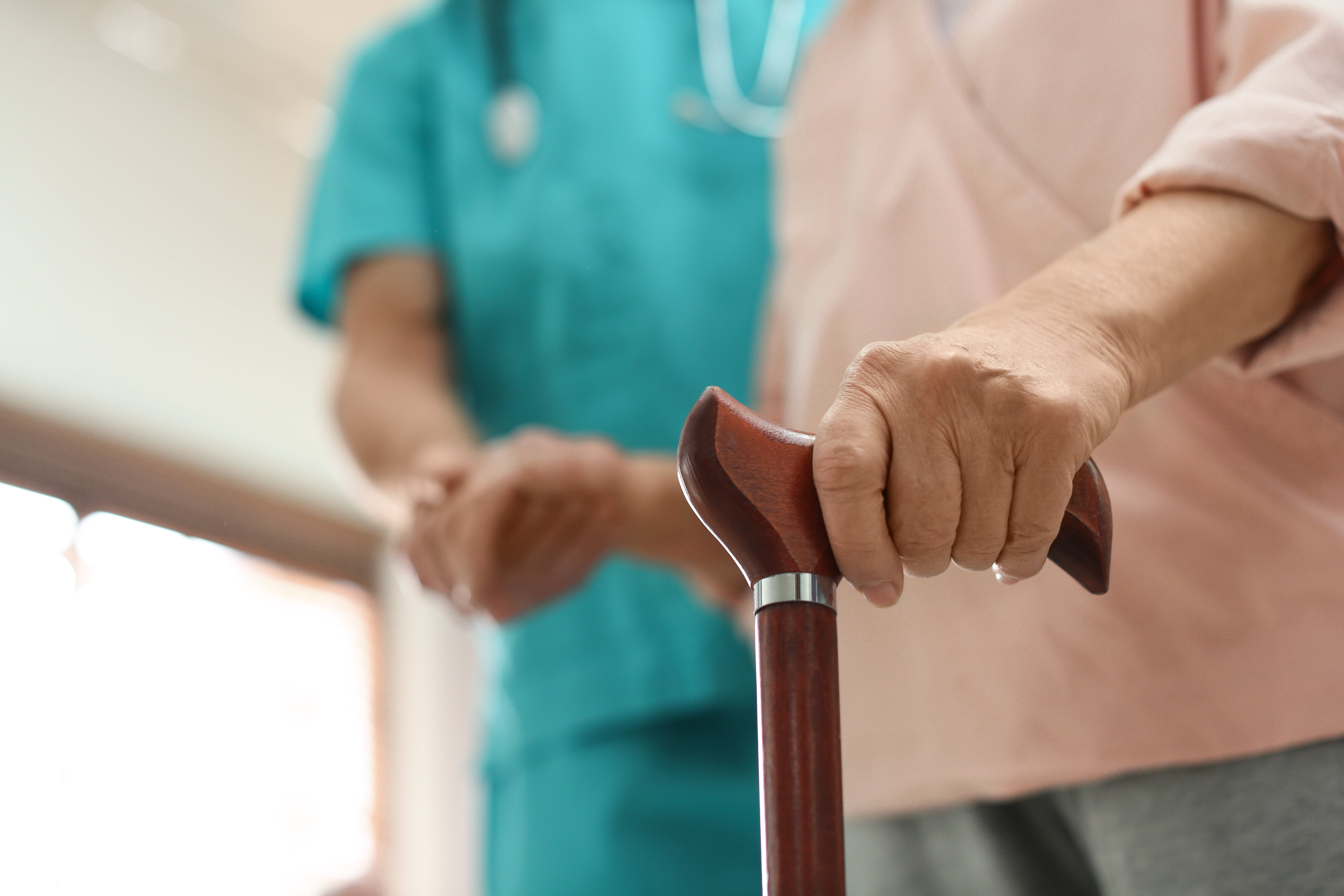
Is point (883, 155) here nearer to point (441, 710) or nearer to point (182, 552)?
point (182, 552)

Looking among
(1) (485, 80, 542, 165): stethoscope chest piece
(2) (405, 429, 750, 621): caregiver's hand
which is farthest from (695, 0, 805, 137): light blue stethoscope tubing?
(2) (405, 429, 750, 621): caregiver's hand

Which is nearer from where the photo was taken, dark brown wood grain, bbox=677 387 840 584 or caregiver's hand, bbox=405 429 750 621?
dark brown wood grain, bbox=677 387 840 584

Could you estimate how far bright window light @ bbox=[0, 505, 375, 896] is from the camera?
1.80 feet

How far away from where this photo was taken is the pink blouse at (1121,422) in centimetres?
31

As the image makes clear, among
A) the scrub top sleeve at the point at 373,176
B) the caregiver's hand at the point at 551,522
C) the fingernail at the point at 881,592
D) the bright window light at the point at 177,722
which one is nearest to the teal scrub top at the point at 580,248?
the scrub top sleeve at the point at 373,176

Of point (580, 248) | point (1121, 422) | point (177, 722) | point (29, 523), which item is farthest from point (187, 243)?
point (1121, 422)

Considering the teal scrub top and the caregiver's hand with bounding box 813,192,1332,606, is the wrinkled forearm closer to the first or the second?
the caregiver's hand with bounding box 813,192,1332,606

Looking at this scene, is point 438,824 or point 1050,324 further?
point 438,824

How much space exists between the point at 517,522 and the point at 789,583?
0.99ft

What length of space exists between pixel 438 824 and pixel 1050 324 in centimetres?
177

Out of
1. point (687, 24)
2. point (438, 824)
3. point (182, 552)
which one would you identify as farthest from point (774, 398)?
point (438, 824)

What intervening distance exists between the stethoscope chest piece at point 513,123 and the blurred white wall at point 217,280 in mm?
212

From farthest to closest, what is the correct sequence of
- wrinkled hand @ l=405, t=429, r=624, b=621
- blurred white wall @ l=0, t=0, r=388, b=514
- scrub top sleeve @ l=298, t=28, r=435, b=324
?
blurred white wall @ l=0, t=0, r=388, b=514 < scrub top sleeve @ l=298, t=28, r=435, b=324 < wrinkled hand @ l=405, t=429, r=624, b=621

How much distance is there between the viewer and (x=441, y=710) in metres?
1.93
